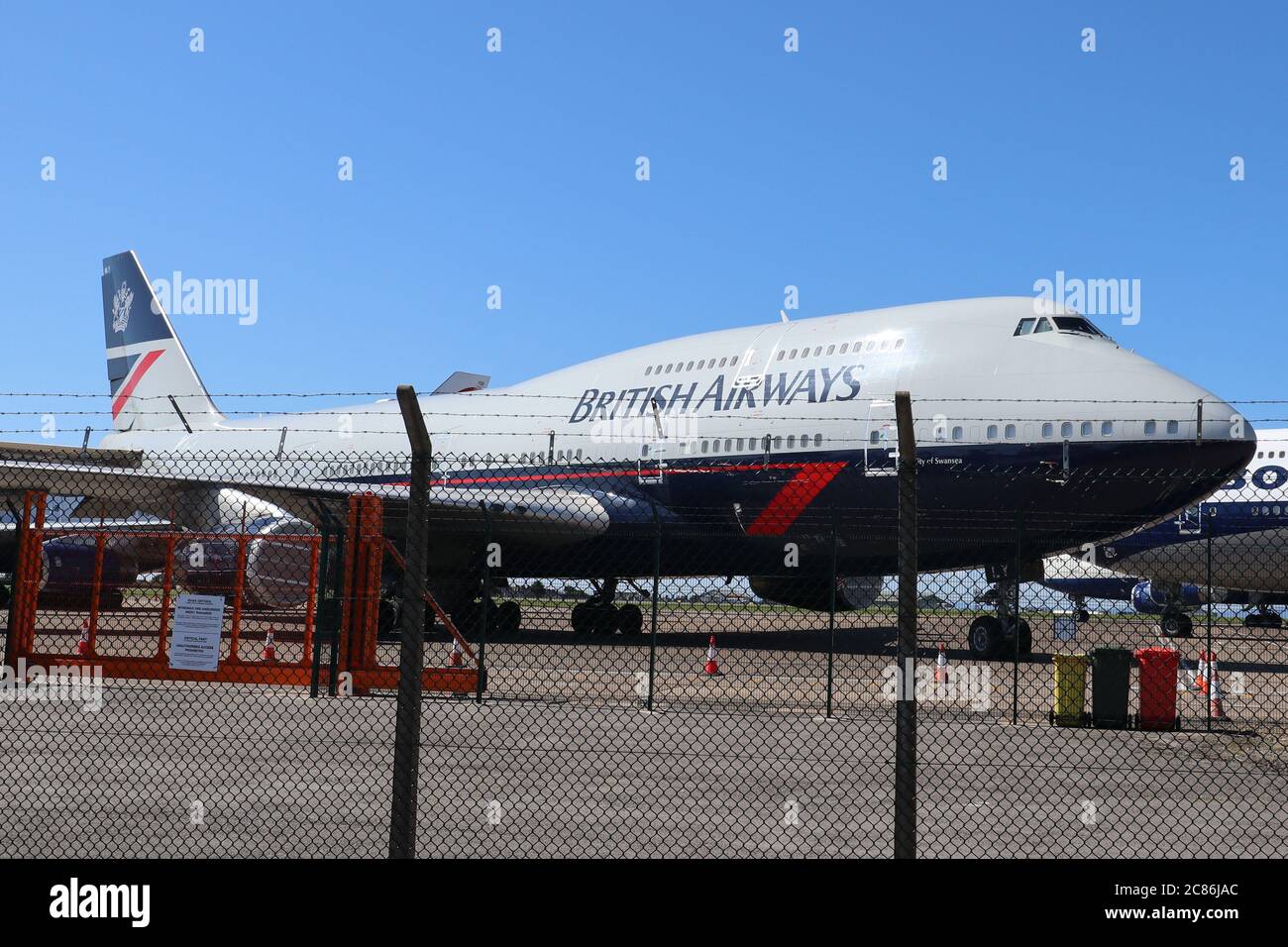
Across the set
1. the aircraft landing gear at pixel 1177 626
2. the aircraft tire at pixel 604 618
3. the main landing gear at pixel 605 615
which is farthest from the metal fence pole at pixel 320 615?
the aircraft landing gear at pixel 1177 626

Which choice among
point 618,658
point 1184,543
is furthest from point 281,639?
point 1184,543

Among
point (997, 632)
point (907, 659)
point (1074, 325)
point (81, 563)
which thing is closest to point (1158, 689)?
Answer: point (997, 632)

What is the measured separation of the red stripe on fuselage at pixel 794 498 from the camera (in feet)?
67.1

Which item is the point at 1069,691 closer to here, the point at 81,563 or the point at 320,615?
the point at 320,615

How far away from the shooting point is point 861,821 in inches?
310

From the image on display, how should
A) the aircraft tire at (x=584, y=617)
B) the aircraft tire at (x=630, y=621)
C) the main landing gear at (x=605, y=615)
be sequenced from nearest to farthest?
the main landing gear at (x=605, y=615) → the aircraft tire at (x=584, y=617) → the aircraft tire at (x=630, y=621)

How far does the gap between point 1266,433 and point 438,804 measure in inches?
1116

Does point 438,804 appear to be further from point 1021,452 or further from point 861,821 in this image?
point 1021,452

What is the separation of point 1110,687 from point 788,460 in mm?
8389

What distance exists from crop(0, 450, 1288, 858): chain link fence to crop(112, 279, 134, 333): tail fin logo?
11.2 meters

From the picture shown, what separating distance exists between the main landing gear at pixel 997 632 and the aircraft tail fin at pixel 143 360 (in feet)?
81.6

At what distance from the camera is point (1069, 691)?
43.9ft

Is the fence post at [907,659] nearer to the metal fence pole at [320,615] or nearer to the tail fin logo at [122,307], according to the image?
the metal fence pole at [320,615]
